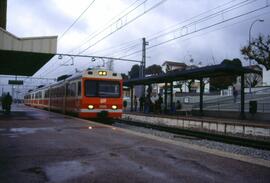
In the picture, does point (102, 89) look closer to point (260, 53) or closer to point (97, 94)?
point (97, 94)

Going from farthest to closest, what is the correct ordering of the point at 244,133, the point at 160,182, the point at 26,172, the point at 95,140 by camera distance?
1. the point at 244,133
2. the point at 95,140
3. the point at 26,172
4. the point at 160,182

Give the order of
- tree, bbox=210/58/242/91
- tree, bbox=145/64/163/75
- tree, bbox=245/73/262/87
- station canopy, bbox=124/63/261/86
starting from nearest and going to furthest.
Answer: station canopy, bbox=124/63/261/86, tree, bbox=245/73/262/87, tree, bbox=210/58/242/91, tree, bbox=145/64/163/75

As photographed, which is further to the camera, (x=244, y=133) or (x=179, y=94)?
(x=179, y=94)

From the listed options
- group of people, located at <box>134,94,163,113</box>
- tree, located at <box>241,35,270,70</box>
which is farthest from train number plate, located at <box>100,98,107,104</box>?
tree, located at <box>241,35,270,70</box>

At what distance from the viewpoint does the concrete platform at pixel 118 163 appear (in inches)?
233

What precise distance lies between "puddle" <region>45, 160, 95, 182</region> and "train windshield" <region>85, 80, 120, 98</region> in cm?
1186

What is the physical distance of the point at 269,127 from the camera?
15.2 m

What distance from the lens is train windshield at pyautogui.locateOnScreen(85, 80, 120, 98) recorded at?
18828 millimetres

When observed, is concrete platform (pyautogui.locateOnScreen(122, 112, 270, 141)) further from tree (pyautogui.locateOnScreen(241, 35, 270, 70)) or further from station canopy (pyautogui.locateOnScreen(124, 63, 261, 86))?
tree (pyautogui.locateOnScreen(241, 35, 270, 70))

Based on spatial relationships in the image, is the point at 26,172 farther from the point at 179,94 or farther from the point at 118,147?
the point at 179,94

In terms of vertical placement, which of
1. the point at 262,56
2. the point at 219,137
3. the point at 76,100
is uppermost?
the point at 262,56

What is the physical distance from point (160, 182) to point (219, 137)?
9.96 meters

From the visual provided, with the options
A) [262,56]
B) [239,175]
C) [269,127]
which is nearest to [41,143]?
[239,175]

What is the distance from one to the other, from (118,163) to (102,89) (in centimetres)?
1239
